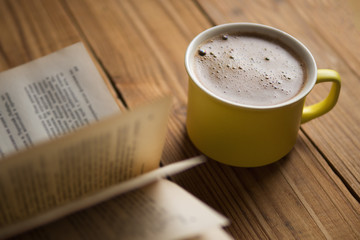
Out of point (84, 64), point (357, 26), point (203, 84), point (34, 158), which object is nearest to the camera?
point (34, 158)

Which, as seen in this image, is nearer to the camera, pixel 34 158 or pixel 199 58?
pixel 34 158

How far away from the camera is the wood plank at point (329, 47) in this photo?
0.60 meters

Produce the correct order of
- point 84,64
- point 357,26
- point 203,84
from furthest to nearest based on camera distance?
point 357,26 < point 84,64 < point 203,84

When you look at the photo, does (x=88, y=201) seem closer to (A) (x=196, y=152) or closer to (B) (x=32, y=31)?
(A) (x=196, y=152)

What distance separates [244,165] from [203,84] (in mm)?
127

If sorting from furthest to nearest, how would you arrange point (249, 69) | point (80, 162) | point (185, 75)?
point (185, 75) → point (249, 69) → point (80, 162)

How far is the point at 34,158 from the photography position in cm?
38

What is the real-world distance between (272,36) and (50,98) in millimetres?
339

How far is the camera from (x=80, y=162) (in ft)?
1.36

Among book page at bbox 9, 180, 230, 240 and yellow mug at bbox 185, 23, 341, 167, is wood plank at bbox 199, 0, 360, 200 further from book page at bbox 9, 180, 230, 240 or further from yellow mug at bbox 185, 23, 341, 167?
book page at bbox 9, 180, 230, 240

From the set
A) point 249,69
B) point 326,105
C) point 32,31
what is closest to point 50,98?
point 32,31

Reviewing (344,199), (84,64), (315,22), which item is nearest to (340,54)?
(315,22)

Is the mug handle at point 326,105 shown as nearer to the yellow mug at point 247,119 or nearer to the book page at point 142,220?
the yellow mug at point 247,119

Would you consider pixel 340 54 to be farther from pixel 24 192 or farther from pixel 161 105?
pixel 24 192
